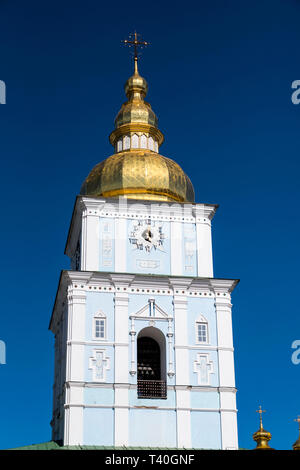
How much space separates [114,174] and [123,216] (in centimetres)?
187

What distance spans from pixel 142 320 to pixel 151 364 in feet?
5.09

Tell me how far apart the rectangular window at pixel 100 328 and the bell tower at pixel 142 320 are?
0.03 meters

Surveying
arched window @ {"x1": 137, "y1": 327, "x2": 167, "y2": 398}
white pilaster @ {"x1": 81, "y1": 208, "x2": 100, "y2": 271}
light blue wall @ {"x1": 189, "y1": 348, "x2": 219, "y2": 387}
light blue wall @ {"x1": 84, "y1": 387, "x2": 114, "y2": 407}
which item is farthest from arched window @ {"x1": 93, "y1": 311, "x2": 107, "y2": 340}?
light blue wall @ {"x1": 189, "y1": 348, "x2": 219, "y2": 387}

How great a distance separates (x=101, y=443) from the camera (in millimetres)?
26109

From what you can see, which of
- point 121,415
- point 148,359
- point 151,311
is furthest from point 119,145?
point 121,415

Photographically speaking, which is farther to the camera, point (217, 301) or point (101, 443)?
point (217, 301)

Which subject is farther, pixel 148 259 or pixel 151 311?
pixel 148 259

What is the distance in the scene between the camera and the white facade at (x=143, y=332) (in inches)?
1050

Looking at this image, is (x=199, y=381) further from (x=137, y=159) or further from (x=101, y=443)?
(x=137, y=159)

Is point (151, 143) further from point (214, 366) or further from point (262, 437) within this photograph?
point (262, 437)

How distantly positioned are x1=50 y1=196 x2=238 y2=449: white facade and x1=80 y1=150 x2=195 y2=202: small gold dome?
0.78 metres

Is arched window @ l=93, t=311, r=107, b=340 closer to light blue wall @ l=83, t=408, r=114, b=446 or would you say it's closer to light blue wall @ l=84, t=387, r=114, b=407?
light blue wall @ l=84, t=387, r=114, b=407

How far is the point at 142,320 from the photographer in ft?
92.1
